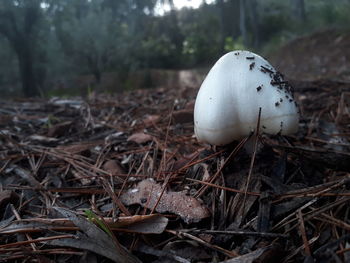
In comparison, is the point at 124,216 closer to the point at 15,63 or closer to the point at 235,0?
the point at 15,63

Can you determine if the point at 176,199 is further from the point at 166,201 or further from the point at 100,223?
the point at 100,223

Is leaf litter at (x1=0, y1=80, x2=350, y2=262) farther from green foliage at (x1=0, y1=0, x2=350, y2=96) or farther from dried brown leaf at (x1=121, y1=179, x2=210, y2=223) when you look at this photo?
green foliage at (x1=0, y1=0, x2=350, y2=96)

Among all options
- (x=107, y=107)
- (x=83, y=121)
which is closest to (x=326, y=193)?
(x=83, y=121)

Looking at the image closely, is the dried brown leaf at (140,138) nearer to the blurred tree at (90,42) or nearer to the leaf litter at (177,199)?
the leaf litter at (177,199)

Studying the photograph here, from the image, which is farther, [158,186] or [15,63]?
[15,63]

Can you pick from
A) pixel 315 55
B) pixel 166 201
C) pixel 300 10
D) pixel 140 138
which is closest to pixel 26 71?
pixel 315 55

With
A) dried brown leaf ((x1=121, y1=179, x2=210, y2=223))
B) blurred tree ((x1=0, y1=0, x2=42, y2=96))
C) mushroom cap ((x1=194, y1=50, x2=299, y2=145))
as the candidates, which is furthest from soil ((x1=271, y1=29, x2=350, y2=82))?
blurred tree ((x1=0, y1=0, x2=42, y2=96))
